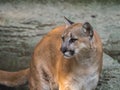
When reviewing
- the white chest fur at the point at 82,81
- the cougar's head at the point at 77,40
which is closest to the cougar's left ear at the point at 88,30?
the cougar's head at the point at 77,40

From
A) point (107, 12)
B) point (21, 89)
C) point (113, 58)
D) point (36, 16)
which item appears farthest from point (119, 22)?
point (21, 89)

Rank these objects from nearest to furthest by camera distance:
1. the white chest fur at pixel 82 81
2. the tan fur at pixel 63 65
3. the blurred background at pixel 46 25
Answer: the tan fur at pixel 63 65 < the white chest fur at pixel 82 81 < the blurred background at pixel 46 25

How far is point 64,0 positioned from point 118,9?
99 cm

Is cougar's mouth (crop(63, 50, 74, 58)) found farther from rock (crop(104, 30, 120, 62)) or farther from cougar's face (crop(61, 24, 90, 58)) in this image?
rock (crop(104, 30, 120, 62))

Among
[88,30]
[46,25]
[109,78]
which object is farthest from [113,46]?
[88,30]

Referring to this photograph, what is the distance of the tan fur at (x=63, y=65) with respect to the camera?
5.83m

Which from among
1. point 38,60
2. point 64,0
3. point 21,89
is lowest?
point 21,89

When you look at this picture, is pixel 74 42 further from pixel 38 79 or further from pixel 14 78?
pixel 14 78

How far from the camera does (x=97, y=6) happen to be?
28.0 feet

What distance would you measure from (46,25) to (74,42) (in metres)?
2.43

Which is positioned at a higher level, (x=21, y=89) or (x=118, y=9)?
(x=118, y=9)

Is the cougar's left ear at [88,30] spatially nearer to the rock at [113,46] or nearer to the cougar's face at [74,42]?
the cougar's face at [74,42]

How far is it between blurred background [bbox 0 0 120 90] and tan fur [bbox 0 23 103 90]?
0.80 metres

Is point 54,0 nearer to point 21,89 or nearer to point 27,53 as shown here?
point 27,53
